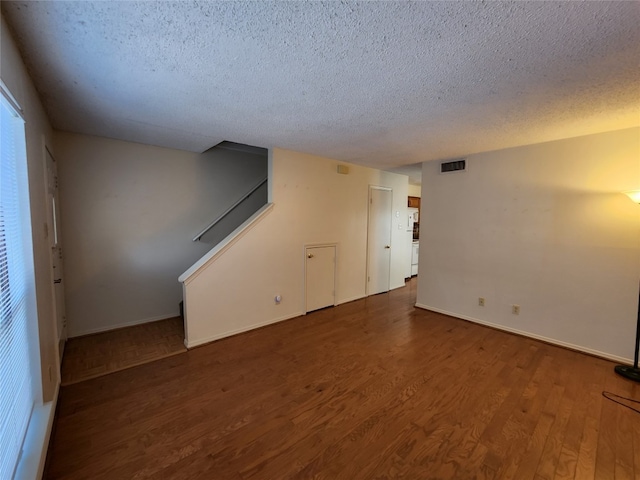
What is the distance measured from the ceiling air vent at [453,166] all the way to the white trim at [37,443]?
4.93 m

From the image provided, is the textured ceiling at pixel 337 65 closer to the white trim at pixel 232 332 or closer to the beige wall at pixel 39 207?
the beige wall at pixel 39 207

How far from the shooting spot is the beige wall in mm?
1591

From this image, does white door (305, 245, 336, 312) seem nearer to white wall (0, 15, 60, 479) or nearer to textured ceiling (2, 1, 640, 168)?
textured ceiling (2, 1, 640, 168)

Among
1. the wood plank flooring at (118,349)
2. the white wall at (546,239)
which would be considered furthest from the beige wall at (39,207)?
the white wall at (546,239)

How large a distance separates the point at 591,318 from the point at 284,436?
138 inches

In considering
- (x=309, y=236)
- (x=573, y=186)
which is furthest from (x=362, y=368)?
(x=573, y=186)

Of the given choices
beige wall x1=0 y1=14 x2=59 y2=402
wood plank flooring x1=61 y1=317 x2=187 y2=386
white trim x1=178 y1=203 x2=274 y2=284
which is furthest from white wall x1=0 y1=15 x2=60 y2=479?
A: white trim x1=178 y1=203 x2=274 y2=284

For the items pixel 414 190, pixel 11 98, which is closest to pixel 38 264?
pixel 11 98

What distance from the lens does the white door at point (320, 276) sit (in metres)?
4.24

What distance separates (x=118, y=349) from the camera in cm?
305

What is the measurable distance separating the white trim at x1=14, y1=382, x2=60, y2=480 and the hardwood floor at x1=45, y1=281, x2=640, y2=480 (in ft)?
0.43

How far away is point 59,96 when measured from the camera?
2.21 metres

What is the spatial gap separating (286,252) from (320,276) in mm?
790

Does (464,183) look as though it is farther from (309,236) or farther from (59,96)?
(59,96)
